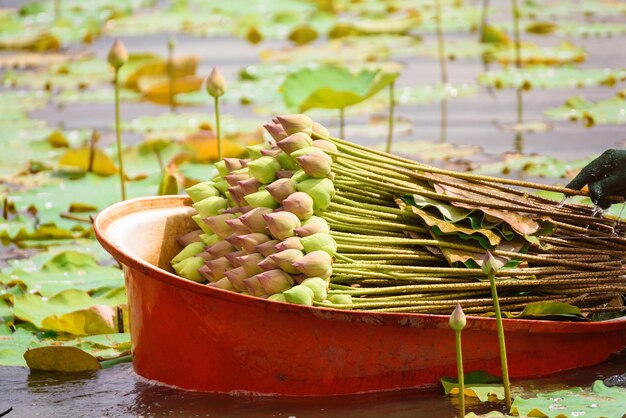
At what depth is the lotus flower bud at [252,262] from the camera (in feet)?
9.48

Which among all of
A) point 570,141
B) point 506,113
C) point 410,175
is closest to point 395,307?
point 410,175

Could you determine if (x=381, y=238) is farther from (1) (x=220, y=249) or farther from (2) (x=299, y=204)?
(1) (x=220, y=249)

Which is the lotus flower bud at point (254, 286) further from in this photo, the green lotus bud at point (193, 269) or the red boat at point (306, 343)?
Result: the green lotus bud at point (193, 269)

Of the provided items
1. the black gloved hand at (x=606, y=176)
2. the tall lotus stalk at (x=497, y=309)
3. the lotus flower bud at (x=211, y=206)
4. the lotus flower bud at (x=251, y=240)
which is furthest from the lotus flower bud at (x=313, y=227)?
the black gloved hand at (x=606, y=176)

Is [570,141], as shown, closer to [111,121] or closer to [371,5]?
[111,121]

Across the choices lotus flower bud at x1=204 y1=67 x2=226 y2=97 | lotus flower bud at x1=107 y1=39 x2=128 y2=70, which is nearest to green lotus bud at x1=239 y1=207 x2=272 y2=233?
lotus flower bud at x1=204 y1=67 x2=226 y2=97

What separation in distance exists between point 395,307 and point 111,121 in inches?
176

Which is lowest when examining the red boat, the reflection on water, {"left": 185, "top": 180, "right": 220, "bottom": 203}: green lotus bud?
the reflection on water

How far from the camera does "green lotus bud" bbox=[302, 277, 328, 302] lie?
2.78 metres

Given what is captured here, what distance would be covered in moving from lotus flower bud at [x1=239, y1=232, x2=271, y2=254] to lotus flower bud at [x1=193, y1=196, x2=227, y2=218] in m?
0.24

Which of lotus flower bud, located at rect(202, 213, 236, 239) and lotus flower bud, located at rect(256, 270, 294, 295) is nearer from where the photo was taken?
lotus flower bud, located at rect(256, 270, 294, 295)

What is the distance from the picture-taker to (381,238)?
2943 millimetres

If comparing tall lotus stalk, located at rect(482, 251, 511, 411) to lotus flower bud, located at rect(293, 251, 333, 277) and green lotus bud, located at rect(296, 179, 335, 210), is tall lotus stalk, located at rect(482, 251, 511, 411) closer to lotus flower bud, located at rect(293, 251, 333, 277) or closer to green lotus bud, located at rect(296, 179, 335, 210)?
lotus flower bud, located at rect(293, 251, 333, 277)

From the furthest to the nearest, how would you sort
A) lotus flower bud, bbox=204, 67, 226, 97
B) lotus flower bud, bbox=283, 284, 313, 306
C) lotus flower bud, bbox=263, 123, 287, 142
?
lotus flower bud, bbox=204, 67, 226, 97 → lotus flower bud, bbox=263, 123, 287, 142 → lotus flower bud, bbox=283, 284, 313, 306
